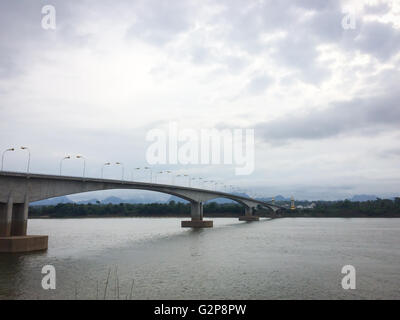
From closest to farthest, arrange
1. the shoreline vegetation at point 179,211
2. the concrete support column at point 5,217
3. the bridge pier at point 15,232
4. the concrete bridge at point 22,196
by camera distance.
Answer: the bridge pier at point 15,232 < the concrete bridge at point 22,196 < the concrete support column at point 5,217 < the shoreline vegetation at point 179,211

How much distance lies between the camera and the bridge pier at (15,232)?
36750mm

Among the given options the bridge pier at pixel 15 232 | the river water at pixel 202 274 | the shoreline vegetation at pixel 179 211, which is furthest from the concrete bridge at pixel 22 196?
the shoreline vegetation at pixel 179 211

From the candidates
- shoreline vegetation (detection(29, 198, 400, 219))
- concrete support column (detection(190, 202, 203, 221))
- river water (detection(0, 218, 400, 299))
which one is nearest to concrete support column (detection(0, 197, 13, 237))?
river water (detection(0, 218, 400, 299))

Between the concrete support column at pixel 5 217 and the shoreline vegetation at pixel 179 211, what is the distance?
441 ft

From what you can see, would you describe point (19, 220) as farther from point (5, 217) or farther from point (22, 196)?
point (22, 196)

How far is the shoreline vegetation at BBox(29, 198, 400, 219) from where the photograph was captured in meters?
167

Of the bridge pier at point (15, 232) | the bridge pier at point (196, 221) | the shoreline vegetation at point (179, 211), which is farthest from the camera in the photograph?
the shoreline vegetation at point (179, 211)

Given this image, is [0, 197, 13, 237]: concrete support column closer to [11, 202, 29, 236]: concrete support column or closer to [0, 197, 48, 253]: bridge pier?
[0, 197, 48, 253]: bridge pier

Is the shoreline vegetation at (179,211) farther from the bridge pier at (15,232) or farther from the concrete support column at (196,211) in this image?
the bridge pier at (15,232)

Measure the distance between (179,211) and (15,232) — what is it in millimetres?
140260

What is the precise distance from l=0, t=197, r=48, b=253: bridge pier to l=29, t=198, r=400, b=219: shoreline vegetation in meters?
133
